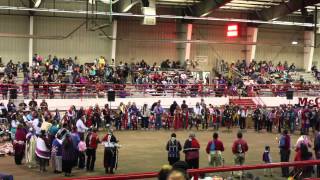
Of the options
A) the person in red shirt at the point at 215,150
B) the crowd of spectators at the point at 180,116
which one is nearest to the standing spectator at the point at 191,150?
the person in red shirt at the point at 215,150

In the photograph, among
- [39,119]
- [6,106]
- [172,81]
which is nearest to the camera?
[39,119]

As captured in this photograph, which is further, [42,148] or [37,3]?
[37,3]

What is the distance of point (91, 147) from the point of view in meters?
15.4

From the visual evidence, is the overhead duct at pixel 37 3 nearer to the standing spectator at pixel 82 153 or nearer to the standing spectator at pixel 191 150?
the standing spectator at pixel 82 153

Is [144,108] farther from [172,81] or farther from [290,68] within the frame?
[290,68]

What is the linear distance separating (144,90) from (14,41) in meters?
9.99

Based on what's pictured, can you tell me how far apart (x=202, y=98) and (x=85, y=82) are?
714 cm

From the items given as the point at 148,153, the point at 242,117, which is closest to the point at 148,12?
the point at 242,117

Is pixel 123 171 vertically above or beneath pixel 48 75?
beneath

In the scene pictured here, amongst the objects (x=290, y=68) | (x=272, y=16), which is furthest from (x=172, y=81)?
(x=290, y=68)

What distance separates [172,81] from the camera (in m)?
32.8

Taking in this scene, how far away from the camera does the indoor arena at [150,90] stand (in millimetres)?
15477

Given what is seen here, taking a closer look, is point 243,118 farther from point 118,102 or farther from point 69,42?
point 69,42

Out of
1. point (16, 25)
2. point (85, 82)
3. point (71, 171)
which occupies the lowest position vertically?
point (71, 171)
